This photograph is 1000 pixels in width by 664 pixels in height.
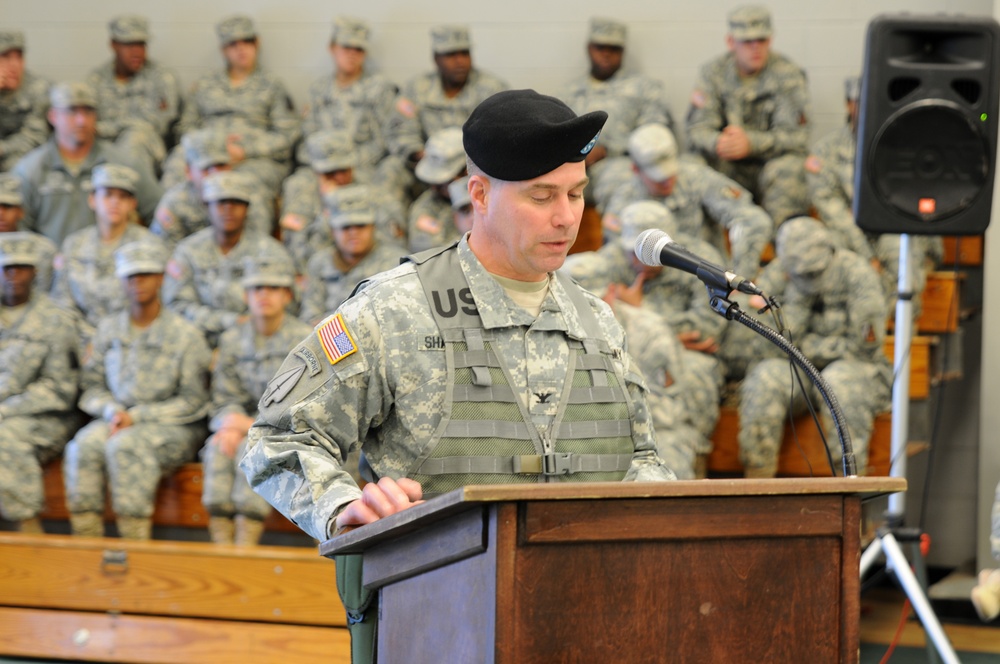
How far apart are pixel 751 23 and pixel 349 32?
7.29 ft

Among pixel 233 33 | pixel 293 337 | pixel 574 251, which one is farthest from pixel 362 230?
pixel 233 33

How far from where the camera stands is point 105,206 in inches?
246

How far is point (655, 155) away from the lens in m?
5.67

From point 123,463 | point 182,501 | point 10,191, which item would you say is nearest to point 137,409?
point 123,463

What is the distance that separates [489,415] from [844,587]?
1.96ft

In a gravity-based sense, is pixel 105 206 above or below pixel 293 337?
above

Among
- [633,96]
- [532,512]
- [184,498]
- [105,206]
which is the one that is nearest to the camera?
[532,512]

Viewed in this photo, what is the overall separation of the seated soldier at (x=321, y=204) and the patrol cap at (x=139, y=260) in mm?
743

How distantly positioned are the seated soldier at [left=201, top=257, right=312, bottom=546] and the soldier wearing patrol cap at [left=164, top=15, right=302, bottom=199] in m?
1.66

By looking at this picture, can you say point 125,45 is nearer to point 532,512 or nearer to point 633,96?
point 633,96

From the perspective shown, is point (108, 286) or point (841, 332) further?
point (108, 286)

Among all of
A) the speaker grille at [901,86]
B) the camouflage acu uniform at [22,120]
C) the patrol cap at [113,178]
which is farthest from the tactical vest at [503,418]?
the camouflage acu uniform at [22,120]

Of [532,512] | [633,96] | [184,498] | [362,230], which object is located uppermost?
[633,96]

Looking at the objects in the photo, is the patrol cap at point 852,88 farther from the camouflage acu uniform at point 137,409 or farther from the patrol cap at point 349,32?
the camouflage acu uniform at point 137,409
